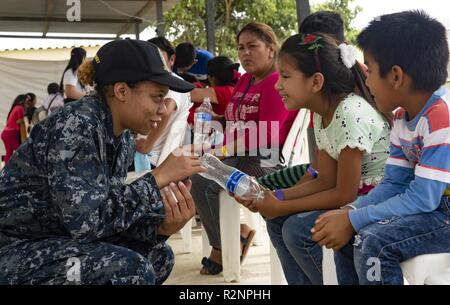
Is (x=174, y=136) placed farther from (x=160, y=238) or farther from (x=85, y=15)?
(x=85, y=15)

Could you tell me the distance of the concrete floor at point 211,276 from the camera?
3488mm

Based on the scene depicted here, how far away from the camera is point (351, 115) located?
2189mm

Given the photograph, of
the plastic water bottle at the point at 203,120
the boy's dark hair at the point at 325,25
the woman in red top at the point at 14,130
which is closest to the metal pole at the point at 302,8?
the boy's dark hair at the point at 325,25

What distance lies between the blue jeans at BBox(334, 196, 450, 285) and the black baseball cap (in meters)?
0.84

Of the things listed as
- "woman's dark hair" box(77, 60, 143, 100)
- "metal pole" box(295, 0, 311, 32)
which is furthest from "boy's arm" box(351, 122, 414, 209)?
"metal pole" box(295, 0, 311, 32)

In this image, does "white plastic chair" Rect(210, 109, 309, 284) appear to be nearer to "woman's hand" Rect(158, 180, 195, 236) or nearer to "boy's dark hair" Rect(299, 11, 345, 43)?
"boy's dark hair" Rect(299, 11, 345, 43)

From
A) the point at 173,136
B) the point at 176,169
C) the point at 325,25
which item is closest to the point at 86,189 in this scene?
the point at 176,169

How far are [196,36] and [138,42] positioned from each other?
12872mm

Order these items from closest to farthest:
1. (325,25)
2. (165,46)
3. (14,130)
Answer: (325,25), (165,46), (14,130)

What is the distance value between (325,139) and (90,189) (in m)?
1.01

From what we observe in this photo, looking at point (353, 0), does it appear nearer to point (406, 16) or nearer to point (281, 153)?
point (281, 153)

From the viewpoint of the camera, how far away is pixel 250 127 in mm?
3350

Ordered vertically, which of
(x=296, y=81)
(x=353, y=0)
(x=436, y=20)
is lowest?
(x=296, y=81)

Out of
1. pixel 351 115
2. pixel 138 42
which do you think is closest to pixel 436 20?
pixel 351 115
